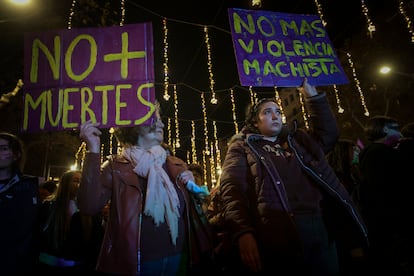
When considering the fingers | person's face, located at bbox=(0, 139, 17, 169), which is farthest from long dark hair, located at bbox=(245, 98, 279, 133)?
person's face, located at bbox=(0, 139, 17, 169)

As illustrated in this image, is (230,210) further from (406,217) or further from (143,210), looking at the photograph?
(406,217)

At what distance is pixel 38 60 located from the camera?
9.46 feet

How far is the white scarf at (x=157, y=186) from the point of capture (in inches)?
87.3

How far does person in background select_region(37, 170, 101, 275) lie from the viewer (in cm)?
301

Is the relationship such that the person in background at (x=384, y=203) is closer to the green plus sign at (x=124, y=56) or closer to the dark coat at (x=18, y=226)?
the green plus sign at (x=124, y=56)

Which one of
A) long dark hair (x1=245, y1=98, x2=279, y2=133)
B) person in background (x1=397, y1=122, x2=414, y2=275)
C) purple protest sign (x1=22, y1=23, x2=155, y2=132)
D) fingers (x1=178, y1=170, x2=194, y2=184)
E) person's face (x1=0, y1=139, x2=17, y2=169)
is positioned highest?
purple protest sign (x1=22, y1=23, x2=155, y2=132)

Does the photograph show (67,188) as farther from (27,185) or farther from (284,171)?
(284,171)

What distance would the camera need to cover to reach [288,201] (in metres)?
2.25

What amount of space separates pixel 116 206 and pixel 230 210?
0.91 meters

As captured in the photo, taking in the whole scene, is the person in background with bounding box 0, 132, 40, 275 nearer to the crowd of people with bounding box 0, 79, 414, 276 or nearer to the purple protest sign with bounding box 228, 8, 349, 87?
the crowd of people with bounding box 0, 79, 414, 276

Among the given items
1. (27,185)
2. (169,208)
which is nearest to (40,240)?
(27,185)

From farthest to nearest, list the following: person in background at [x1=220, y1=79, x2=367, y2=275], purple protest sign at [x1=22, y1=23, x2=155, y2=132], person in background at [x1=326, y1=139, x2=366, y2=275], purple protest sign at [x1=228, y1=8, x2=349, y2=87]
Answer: person in background at [x1=326, y1=139, x2=366, y2=275], purple protest sign at [x1=228, y1=8, x2=349, y2=87], purple protest sign at [x1=22, y1=23, x2=155, y2=132], person in background at [x1=220, y1=79, x2=367, y2=275]

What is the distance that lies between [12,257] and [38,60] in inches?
74.9

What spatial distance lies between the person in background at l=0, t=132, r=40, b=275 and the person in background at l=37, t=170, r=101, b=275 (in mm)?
198
